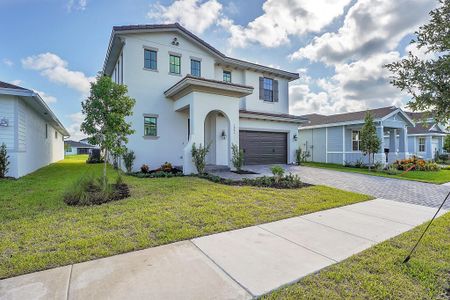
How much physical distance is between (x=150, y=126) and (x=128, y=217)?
874 centimetres

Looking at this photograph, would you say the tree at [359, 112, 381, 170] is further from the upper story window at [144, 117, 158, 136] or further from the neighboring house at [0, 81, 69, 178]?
the neighboring house at [0, 81, 69, 178]

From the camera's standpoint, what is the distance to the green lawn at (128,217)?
134 inches

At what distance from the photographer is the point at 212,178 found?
31.7 feet

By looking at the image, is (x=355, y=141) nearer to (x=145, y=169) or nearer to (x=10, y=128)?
(x=145, y=169)

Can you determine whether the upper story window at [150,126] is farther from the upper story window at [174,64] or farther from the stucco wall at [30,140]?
the stucco wall at [30,140]

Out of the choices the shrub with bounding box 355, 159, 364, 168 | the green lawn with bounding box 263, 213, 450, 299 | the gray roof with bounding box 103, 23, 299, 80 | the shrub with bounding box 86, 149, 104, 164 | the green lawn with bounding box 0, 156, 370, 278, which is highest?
the gray roof with bounding box 103, 23, 299, 80

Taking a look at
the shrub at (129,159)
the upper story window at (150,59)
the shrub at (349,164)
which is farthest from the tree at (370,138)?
the shrub at (129,159)

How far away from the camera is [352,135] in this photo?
1969 cm

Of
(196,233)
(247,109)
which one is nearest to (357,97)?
(247,109)

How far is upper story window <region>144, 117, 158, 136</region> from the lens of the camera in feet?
41.9

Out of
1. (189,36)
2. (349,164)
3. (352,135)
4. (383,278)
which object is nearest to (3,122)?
(189,36)

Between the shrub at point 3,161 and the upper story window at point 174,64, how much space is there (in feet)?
28.2

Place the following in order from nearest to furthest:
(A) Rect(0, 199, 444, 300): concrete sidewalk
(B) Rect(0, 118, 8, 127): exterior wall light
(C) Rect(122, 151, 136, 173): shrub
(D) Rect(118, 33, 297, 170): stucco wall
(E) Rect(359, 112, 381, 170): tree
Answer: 1. (A) Rect(0, 199, 444, 300): concrete sidewalk
2. (B) Rect(0, 118, 8, 127): exterior wall light
3. (C) Rect(122, 151, 136, 173): shrub
4. (D) Rect(118, 33, 297, 170): stucco wall
5. (E) Rect(359, 112, 381, 170): tree

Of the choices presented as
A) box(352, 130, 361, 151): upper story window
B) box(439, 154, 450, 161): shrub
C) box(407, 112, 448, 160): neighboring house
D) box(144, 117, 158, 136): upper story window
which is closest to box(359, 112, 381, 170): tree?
box(352, 130, 361, 151): upper story window
